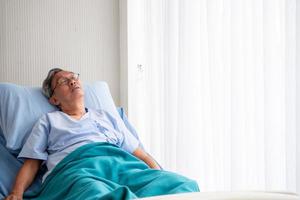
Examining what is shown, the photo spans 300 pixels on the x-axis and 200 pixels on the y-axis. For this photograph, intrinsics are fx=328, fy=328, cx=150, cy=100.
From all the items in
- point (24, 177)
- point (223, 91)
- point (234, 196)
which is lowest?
point (24, 177)

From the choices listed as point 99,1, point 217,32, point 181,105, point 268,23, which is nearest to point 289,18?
point 268,23

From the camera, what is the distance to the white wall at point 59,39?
2014 mm

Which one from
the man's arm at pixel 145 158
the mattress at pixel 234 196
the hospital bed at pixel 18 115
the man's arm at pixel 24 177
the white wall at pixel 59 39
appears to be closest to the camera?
the mattress at pixel 234 196

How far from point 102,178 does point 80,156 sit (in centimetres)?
21

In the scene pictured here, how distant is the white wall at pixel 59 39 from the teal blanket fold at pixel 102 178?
0.94m

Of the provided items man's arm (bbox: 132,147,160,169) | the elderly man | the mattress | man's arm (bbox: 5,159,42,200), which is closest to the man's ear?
the elderly man

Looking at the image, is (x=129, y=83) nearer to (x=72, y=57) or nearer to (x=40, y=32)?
(x=72, y=57)

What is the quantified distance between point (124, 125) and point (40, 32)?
86 centimetres

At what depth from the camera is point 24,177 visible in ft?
4.43

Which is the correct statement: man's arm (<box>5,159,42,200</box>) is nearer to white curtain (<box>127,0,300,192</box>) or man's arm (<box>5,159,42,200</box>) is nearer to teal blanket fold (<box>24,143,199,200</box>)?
teal blanket fold (<box>24,143,199,200</box>)

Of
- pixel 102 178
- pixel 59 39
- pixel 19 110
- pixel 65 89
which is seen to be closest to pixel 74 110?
pixel 65 89

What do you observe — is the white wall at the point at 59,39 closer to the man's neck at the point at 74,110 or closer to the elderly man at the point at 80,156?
the elderly man at the point at 80,156

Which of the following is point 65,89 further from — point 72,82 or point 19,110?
point 19,110

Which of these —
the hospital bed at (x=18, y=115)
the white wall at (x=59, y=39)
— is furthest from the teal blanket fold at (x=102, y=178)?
the white wall at (x=59, y=39)
